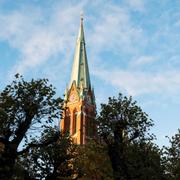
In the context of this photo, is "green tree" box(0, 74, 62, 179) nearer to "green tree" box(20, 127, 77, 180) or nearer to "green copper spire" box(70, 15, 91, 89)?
"green tree" box(20, 127, 77, 180)

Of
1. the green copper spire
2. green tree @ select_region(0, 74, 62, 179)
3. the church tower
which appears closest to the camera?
green tree @ select_region(0, 74, 62, 179)

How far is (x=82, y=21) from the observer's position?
113 metres

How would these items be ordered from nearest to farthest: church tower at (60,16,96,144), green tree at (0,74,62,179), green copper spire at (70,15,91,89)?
green tree at (0,74,62,179)
church tower at (60,16,96,144)
green copper spire at (70,15,91,89)

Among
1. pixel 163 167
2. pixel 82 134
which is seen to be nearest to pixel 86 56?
pixel 82 134

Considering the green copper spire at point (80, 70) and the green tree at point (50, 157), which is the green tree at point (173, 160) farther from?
the green copper spire at point (80, 70)

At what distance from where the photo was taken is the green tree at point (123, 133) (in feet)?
108

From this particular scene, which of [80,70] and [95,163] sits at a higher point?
[80,70]

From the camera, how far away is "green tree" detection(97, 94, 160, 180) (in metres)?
32.8

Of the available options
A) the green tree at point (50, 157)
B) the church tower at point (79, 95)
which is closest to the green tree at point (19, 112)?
the green tree at point (50, 157)

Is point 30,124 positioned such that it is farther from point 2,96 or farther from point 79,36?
point 79,36

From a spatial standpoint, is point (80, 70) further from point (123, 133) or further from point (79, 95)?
point (123, 133)

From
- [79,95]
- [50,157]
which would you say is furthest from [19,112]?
[79,95]

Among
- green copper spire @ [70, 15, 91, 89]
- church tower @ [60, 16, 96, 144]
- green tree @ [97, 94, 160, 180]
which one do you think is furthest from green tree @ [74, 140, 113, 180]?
green copper spire @ [70, 15, 91, 89]

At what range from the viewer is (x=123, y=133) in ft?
111
